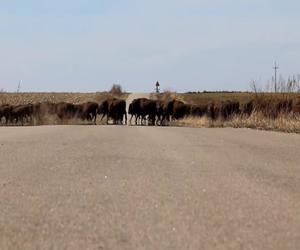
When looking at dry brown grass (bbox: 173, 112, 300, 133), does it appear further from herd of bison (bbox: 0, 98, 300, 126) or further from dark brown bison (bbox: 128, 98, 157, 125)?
dark brown bison (bbox: 128, 98, 157, 125)

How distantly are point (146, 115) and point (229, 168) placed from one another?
3339 centimetres

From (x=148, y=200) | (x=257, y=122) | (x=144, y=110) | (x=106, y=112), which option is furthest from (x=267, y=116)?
(x=148, y=200)

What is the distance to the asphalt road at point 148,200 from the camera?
697 cm

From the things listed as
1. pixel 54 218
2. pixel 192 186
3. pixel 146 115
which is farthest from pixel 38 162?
pixel 146 115

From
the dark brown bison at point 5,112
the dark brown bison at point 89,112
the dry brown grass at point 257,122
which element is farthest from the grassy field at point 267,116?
the dark brown bison at point 5,112

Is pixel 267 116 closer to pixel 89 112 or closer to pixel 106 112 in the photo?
pixel 106 112

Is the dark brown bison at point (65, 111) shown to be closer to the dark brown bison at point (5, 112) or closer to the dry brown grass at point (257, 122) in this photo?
the dark brown bison at point (5, 112)

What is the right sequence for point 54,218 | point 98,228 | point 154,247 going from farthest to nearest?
point 54,218
point 98,228
point 154,247

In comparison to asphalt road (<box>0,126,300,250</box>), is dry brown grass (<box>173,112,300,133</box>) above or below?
below

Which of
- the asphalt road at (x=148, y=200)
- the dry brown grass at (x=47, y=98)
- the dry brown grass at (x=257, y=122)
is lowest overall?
the dry brown grass at (x=257, y=122)

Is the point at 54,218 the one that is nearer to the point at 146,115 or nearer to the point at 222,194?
the point at 222,194

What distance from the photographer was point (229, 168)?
A: 13062 millimetres

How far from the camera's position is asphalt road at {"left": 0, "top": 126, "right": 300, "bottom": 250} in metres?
6.97

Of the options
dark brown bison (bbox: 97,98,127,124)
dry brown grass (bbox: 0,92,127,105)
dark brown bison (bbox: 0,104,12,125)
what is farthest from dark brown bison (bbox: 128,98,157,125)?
dry brown grass (bbox: 0,92,127,105)
